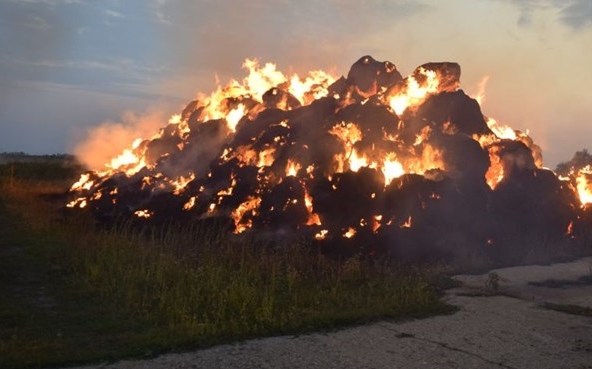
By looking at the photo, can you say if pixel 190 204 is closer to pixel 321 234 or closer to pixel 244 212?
pixel 244 212

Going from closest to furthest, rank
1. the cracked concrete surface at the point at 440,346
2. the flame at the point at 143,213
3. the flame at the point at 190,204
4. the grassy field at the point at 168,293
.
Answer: the cracked concrete surface at the point at 440,346 → the grassy field at the point at 168,293 → the flame at the point at 190,204 → the flame at the point at 143,213

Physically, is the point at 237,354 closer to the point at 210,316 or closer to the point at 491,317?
the point at 210,316

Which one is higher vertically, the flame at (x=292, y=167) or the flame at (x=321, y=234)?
the flame at (x=292, y=167)

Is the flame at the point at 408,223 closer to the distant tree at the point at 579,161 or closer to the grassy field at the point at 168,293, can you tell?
the grassy field at the point at 168,293

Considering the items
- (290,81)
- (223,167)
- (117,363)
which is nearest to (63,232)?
(223,167)

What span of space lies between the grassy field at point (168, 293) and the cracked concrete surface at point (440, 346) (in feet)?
1.58

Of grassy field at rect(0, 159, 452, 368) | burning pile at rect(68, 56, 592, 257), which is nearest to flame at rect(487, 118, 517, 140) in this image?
burning pile at rect(68, 56, 592, 257)

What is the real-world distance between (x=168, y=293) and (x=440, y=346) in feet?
15.2

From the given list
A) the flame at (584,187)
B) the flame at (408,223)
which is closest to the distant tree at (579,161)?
the flame at (584,187)

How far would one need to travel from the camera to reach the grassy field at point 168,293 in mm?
8719

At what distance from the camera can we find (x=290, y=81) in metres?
21.8

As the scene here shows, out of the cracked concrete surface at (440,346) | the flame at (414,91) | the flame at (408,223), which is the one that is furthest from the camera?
the flame at (414,91)

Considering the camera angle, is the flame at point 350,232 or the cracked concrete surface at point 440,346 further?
the flame at point 350,232

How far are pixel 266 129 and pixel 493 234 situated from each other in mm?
6794
